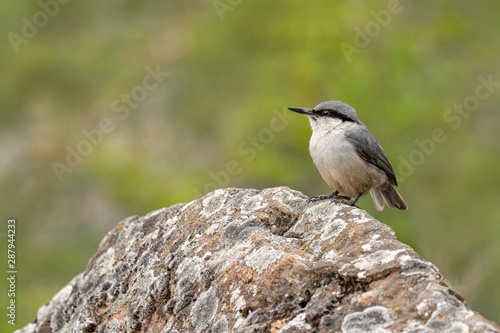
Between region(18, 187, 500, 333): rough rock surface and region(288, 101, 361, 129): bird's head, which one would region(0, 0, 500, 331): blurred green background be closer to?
region(288, 101, 361, 129): bird's head

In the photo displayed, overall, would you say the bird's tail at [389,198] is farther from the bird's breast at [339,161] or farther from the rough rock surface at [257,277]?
the rough rock surface at [257,277]

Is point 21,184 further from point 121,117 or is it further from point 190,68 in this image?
point 190,68

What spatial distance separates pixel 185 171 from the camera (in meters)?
15.5

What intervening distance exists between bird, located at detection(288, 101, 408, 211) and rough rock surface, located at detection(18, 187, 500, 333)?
1.25m

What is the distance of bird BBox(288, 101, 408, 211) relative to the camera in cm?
604

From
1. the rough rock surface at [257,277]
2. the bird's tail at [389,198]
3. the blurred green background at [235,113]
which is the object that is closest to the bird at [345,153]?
the bird's tail at [389,198]

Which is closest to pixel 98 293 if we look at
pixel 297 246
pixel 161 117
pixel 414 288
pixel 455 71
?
pixel 297 246

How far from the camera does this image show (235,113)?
16.3m

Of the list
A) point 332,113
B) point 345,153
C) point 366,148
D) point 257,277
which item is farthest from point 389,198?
point 257,277

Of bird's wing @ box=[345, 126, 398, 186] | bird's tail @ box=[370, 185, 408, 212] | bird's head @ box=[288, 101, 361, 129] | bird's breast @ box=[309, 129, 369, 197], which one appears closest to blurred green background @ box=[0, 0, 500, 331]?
bird's tail @ box=[370, 185, 408, 212]

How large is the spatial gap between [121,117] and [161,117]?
1.01 meters

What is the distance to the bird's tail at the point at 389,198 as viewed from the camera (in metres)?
6.75

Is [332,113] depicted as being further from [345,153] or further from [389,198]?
[389,198]

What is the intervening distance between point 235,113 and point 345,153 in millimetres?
10398
